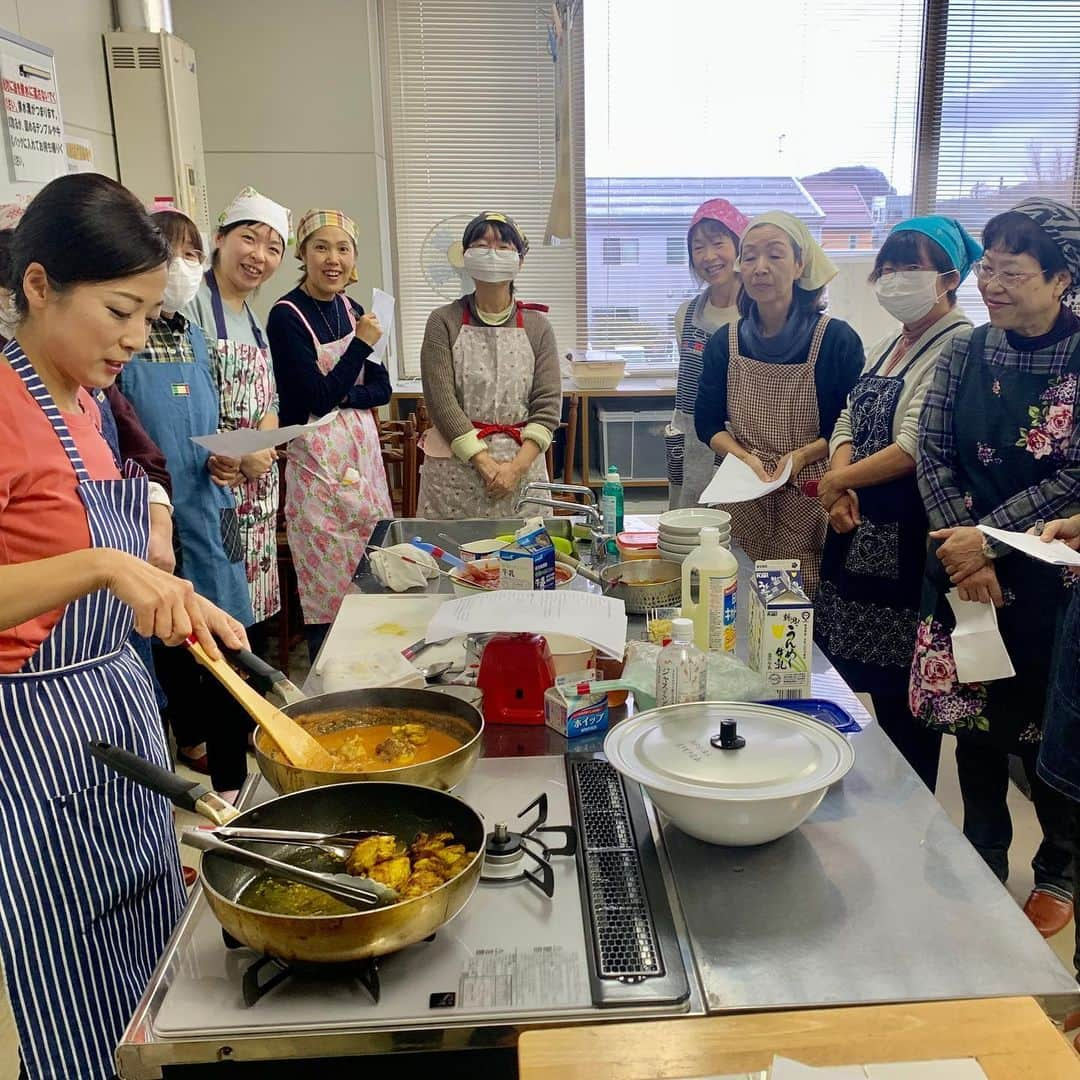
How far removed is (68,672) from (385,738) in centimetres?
47

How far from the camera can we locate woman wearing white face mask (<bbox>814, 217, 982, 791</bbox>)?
2240 millimetres

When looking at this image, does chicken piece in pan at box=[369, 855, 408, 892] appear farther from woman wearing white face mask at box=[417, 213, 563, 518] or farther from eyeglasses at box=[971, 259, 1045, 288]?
woman wearing white face mask at box=[417, 213, 563, 518]

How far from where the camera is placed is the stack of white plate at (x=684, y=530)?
1962 mm

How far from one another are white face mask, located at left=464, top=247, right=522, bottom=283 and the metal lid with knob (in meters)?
1.93

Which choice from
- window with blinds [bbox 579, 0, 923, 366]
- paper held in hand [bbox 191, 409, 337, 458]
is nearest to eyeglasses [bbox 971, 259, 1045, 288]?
paper held in hand [bbox 191, 409, 337, 458]

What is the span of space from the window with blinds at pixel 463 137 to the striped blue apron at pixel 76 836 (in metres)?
3.56

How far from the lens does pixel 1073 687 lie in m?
1.69

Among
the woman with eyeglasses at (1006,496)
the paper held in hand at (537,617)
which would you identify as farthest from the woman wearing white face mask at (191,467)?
the woman with eyeglasses at (1006,496)

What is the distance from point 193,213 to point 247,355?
5.58ft

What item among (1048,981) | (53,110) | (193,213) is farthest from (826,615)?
(193,213)

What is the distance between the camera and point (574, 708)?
4.51 ft

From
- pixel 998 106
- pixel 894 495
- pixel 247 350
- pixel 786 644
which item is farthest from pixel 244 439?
pixel 998 106

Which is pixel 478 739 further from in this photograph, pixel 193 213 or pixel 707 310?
pixel 193 213

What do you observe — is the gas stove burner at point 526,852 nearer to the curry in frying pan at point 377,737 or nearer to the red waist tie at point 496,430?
the curry in frying pan at point 377,737
